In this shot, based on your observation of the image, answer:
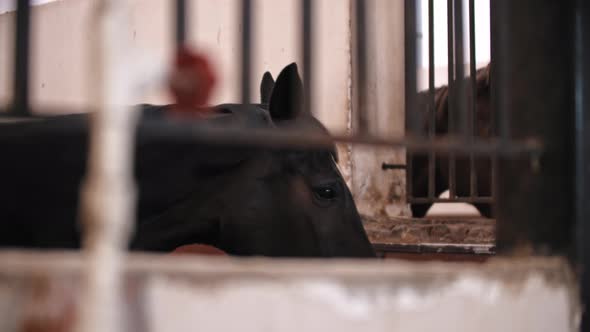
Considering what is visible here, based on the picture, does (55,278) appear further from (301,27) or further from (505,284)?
(301,27)

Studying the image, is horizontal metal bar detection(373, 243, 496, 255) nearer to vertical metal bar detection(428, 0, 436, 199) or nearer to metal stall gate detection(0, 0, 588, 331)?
vertical metal bar detection(428, 0, 436, 199)

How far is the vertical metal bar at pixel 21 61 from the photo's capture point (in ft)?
1.41

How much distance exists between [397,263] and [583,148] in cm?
23

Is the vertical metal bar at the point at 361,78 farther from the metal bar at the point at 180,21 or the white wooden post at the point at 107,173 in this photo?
the white wooden post at the point at 107,173

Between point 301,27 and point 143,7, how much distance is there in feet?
7.11

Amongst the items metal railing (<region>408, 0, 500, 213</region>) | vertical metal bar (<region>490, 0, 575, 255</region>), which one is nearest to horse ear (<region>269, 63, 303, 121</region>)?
metal railing (<region>408, 0, 500, 213</region>)

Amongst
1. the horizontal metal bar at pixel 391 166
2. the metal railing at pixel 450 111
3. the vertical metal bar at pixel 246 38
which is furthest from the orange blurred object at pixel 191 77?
the horizontal metal bar at pixel 391 166

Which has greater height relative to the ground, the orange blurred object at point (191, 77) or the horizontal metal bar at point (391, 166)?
the orange blurred object at point (191, 77)

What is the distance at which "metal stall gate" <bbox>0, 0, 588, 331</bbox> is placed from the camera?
0.30m

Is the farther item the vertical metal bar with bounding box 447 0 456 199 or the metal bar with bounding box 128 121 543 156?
the vertical metal bar with bounding box 447 0 456 199

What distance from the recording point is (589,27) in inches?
22.5

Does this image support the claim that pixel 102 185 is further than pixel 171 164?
No

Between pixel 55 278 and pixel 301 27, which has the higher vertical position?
pixel 301 27

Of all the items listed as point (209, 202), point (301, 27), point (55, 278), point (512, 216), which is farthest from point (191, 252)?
point (55, 278)
